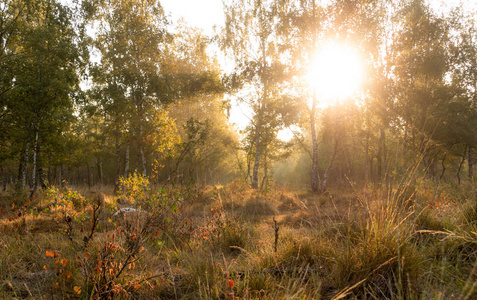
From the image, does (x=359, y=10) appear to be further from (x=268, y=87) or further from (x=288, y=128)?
(x=288, y=128)

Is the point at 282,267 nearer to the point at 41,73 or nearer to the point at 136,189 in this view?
the point at 136,189

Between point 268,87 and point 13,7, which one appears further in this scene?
point 268,87

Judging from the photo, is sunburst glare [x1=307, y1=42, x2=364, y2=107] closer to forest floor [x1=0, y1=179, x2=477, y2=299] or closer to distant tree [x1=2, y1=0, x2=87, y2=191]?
forest floor [x1=0, y1=179, x2=477, y2=299]

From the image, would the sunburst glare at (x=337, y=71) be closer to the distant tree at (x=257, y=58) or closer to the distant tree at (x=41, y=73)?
the distant tree at (x=257, y=58)

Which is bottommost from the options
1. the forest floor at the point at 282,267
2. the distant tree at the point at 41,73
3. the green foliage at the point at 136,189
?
the forest floor at the point at 282,267

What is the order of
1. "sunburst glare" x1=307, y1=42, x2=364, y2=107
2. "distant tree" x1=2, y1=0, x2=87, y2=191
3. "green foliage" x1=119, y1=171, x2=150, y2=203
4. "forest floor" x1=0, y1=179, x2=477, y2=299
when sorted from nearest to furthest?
"forest floor" x1=0, y1=179, x2=477, y2=299 → "green foliage" x1=119, y1=171, x2=150, y2=203 → "distant tree" x1=2, y1=0, x2=87, y2=191 → "sunburst glare" x1=307, y1=42, x2=364, y2=107

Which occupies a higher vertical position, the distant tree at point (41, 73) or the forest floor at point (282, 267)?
the distant tree at point (41, 73)

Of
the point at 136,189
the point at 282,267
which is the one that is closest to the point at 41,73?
the point at 136,189

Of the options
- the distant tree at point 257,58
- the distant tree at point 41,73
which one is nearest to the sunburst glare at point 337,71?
the distant tree at point 257,58

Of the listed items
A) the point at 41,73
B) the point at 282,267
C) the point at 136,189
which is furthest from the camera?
the point at 41,73

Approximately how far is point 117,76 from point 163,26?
4.25 meters

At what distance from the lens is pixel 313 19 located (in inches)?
454

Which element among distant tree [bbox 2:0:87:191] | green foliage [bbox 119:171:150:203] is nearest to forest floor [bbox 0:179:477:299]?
green foliage [bbox 119:171:150:203]

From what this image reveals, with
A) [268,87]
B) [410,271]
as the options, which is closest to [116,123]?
[268,87]
